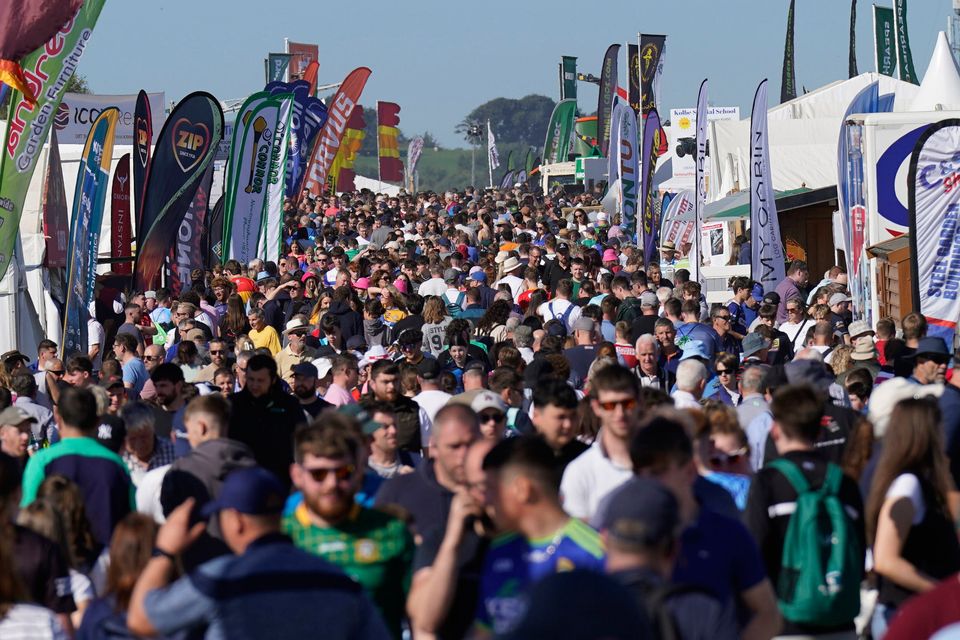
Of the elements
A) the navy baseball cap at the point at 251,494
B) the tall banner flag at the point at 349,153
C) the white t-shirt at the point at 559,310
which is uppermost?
the tall banner flag at the point at 349,153

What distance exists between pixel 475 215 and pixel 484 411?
27522 mm

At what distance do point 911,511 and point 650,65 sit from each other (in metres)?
23.2

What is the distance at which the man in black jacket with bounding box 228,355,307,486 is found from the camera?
8.13 meters

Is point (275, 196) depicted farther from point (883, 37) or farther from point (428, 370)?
point (883, 37)

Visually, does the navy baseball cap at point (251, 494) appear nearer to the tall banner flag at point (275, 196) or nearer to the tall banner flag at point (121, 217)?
the tall banner flag at point (121, 217)

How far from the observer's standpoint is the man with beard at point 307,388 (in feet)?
29.5

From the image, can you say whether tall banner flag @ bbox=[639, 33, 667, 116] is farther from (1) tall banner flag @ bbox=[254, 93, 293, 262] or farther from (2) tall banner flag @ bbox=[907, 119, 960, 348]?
(2) tall banner flag @ bbox=[907, 119, 960, 348]

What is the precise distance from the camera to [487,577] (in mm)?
4277

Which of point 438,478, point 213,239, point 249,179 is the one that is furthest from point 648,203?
Answer: point 438,478

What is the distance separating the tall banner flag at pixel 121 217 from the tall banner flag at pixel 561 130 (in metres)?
42.3

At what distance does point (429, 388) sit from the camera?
30.8ft

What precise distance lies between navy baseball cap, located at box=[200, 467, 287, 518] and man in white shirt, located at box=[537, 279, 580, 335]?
30.5 feet

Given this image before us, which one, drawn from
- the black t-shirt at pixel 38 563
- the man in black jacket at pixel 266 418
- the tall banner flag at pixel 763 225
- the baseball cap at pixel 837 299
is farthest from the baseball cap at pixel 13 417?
the tall banner flag at pixel 763 225

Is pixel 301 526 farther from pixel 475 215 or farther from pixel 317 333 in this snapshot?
pixel 475 215
